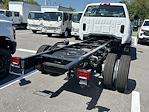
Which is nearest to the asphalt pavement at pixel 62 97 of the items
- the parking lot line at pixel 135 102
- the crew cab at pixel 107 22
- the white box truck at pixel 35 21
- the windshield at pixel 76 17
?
the parking lot line at pixel 135 102

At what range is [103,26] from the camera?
9.97 metres

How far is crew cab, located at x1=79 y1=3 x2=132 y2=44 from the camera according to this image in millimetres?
9727

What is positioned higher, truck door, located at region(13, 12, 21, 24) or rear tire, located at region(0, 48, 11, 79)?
truck door, located at region(13, 12, 21, 24)

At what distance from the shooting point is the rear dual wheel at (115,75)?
561cm

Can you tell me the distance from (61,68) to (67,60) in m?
0.42

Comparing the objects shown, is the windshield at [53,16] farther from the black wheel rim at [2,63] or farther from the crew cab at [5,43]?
the black wheel rim at [2,63]

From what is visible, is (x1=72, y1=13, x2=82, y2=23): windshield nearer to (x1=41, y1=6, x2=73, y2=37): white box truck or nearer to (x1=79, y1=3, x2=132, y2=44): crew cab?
(x1=41, y1=6, x2=73, y2=37): white box truck

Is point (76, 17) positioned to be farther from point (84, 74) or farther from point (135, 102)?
point (84, 74)

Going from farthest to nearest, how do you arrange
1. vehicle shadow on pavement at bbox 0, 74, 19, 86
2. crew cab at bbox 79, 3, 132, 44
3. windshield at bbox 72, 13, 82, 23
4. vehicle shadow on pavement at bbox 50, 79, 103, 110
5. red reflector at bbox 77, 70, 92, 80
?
windshield at bbox 72, 13, 82, 23 → crew cab at bbox 79, 3, 132, 44 → vehicle shadow on pavement at bbox 0, 74, 19, 86 → vehicle shadow on pavement at bbox 50, 79, 103, 110 → red reflector at bbox 77, 70, 92, 80

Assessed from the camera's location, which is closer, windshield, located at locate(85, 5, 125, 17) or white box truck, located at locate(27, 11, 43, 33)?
windshield, located at locate(85, 5, 125, 17)

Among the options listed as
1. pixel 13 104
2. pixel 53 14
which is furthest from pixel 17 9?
pixel 13 104

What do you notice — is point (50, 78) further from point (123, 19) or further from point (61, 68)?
point (123, 19)

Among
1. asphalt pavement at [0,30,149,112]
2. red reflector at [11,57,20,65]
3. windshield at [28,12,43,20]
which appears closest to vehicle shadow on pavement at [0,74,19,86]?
asphalt pavement at [0,30,149,112]

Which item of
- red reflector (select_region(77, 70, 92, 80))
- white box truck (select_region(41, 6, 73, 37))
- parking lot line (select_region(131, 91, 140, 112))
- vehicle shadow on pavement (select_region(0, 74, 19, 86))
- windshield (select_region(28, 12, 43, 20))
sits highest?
windshield (select_region(28, 12, 43, 20))
